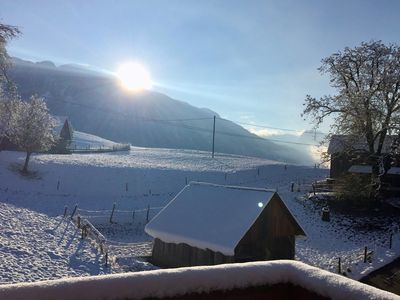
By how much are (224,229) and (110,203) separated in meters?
21.2

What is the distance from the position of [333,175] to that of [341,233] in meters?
18.2

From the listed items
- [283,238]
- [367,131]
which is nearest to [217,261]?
[283,238]

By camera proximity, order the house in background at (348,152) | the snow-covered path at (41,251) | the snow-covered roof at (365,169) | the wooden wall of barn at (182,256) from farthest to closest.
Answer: the snow-covered roof at (365,169)
the house in background at (348,152)
the wooden wall of barn at (182,256)
the snow-covered path at (41,251)

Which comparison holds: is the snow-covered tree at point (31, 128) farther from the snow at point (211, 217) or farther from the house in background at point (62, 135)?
the snow at point (211, 217)

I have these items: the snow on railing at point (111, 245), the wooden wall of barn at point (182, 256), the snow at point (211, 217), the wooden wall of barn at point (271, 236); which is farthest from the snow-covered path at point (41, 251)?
the wooden wall of barn at point (271, 236)

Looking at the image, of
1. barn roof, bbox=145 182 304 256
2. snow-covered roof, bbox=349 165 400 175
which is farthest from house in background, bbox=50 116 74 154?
barn roof, bbox=145 182 304 256

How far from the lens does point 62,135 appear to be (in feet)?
221

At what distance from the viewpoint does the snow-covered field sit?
63.4ft

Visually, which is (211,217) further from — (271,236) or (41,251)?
(41,251)

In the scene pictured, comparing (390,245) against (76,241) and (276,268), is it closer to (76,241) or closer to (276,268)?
(76,241)

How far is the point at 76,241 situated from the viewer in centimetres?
2261

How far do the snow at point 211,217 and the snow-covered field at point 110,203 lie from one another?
258 cm

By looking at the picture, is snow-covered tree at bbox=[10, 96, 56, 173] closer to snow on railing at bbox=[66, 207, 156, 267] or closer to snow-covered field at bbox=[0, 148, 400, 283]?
snow-covered field at bbox=[0, 148, 400, 283]

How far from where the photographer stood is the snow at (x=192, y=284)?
10.9 ft
